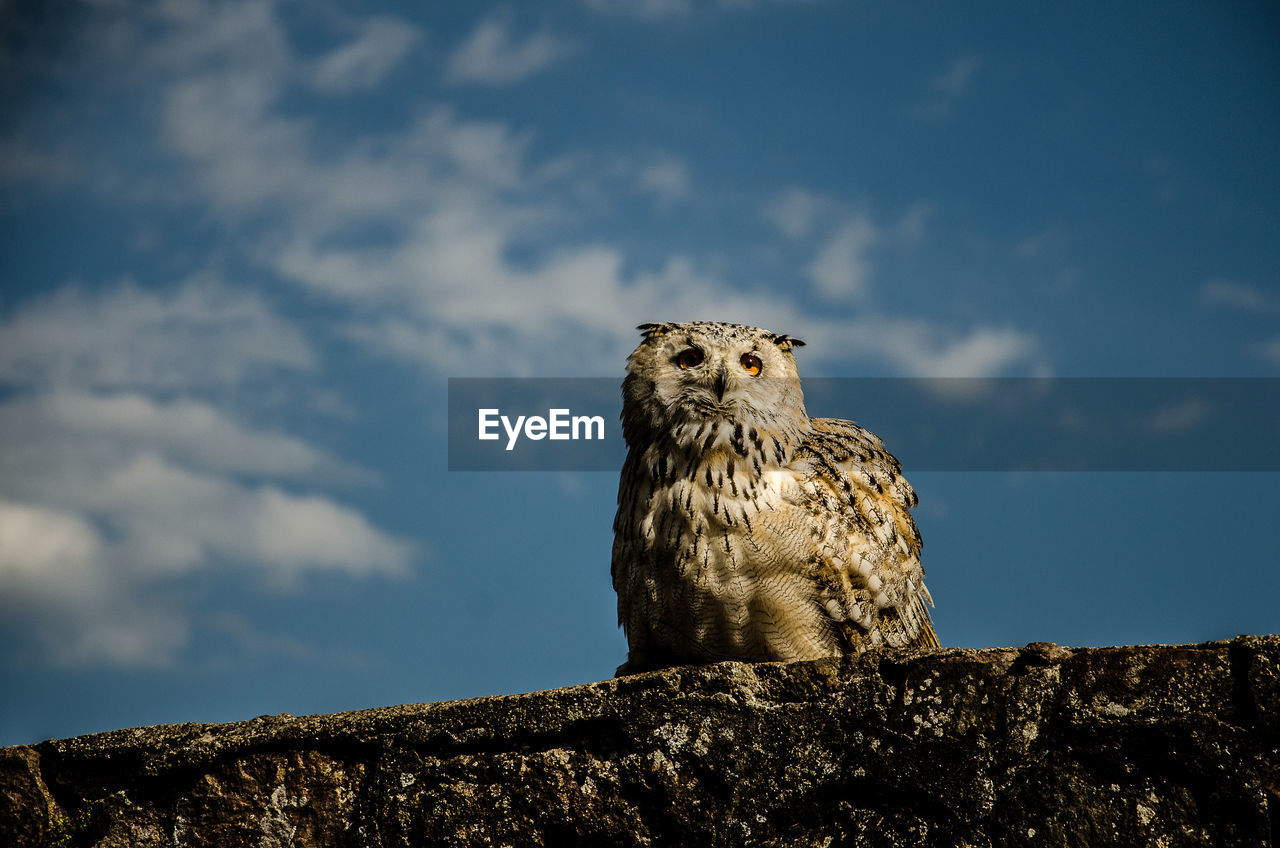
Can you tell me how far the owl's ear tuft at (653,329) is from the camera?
489 cm

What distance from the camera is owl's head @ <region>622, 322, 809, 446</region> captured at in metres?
4.49

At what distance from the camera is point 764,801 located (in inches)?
89.3

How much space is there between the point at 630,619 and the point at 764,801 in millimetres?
2235

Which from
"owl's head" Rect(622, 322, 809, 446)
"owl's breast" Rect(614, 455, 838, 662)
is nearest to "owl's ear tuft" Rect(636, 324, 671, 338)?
"owl's head" Rect(622, 322, 809, 446)

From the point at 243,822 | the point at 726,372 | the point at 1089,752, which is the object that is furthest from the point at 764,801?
the point at 726,372

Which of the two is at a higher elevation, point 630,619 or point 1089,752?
point 630,619

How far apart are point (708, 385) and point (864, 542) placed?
3.14 ft

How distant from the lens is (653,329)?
16.2 ft

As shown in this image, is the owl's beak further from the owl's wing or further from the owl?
the owl's wing

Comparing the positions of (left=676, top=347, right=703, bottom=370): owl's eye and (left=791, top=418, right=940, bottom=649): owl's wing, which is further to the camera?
(left=676, top=347, right=703, bottom=370): owl's eye

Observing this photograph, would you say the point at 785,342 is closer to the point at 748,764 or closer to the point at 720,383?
the point at 720,383

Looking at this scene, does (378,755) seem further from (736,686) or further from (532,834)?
(736,686)

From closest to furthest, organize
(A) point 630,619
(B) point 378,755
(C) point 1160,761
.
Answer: (C) point 1160,761 < (B) point 378,755 < (A) point 630,619

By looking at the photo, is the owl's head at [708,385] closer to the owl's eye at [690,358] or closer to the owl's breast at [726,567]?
the owl's eye at [690,358]
